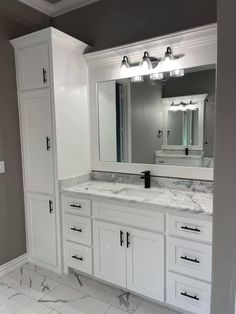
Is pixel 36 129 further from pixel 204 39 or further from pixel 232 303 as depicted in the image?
pixel 232 303

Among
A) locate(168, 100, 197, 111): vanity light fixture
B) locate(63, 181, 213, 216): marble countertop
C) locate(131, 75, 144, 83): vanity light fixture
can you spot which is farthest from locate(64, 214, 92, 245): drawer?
locate(131, 75, 144, 83): vanity light fixture

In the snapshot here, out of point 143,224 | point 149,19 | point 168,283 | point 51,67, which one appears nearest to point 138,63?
point 149,19

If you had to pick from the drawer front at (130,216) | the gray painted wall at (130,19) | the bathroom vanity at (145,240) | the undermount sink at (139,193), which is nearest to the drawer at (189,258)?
the bathroom vanity at (145,240)

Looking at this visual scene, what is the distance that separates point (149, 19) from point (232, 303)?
91.3 inches

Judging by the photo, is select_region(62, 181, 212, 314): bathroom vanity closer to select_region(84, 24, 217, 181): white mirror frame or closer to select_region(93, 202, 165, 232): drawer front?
select_region(93, 202, 165, 232): drawer front

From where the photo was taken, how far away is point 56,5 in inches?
106

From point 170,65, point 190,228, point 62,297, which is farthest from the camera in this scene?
point 170,65

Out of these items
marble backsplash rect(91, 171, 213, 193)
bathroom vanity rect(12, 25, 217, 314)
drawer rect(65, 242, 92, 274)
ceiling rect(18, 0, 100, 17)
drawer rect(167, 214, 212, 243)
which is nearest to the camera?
drawer rect(167, 214, 212, 243)

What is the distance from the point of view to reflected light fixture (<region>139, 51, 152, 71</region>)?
2203mm

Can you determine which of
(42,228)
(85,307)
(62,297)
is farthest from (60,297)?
(42,228)

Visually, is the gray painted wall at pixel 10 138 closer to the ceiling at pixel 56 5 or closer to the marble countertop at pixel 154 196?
the ceiling at pixel 56 5

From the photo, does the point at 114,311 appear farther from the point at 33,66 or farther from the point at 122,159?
the point at 33,66

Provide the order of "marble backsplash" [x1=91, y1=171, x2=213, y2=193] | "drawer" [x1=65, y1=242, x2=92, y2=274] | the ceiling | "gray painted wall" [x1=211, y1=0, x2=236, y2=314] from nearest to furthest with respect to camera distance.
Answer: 1. "gray painted wall" [x1=211, y1=0, x2=236, y2=314]
2. "marble backsplash" [x1=91, y1=171, x2=213, y2=193]
3. "drawer" [x1=65, y1=242, x2=92, y2=274]
4. the ceiling

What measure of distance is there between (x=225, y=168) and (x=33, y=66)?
7.14 feet
